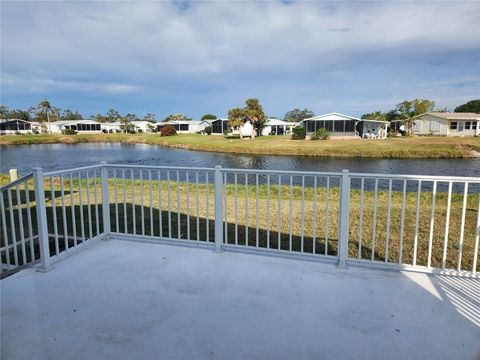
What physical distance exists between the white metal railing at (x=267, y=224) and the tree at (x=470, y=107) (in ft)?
193

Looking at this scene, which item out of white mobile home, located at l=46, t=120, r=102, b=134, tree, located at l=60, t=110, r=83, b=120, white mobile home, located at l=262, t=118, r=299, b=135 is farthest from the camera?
tree, located at l=60, t=110, r=83, b=120

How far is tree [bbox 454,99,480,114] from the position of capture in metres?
53.7

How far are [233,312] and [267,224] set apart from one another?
1.17 meters

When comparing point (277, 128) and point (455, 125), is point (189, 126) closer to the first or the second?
point (277, 128)

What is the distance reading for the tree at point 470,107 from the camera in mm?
53725

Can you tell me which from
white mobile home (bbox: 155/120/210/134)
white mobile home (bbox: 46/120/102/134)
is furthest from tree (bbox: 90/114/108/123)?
white mobile home (bbox: 155/120/210/134)

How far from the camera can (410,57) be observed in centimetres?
2470

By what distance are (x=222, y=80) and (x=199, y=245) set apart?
36.9 m

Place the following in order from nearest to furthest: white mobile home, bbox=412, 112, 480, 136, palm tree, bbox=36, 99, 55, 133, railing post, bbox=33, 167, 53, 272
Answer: railing post, bbox=33, 167, 53, 272
white mobile home, bbox=412, 112, 480, 136
palm tree, bbox=36, 99, 55, 133

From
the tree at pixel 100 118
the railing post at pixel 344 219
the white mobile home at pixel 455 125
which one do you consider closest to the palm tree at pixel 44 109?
the tree at pixel 100 118

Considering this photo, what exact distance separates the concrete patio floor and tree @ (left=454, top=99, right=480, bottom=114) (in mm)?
65151

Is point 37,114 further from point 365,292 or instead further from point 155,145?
point 365,292

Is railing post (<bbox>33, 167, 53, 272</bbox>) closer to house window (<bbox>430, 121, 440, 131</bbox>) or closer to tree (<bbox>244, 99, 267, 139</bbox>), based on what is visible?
tree (<bbox>244, 99, 267, 139</bbox>)

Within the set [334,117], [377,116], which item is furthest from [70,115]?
[377,116]
